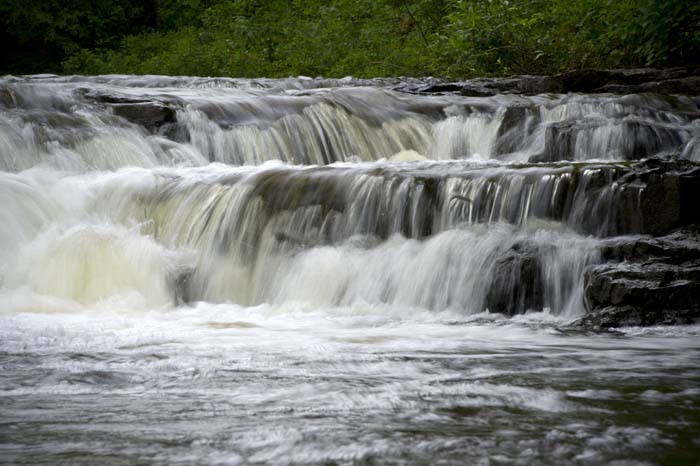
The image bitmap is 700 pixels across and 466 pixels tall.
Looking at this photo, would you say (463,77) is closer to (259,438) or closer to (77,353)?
(77,353)

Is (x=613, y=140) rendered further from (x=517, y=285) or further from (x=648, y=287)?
(x=648, y=287)

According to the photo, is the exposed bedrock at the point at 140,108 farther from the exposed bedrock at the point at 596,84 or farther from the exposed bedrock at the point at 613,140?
the exposed bedrock at the point at 613,140

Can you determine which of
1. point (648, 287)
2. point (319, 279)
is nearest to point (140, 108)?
point (319, 279)

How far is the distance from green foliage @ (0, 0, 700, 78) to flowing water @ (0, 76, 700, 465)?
3047 mm

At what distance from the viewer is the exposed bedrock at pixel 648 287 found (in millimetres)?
5426

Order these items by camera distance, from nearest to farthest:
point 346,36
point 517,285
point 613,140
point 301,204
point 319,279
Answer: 1. point 517,285
2. point 319,279
3. point 301,204
4. point 613,140
5. point 346,36

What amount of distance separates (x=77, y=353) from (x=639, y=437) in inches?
112

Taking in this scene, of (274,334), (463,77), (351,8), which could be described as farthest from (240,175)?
(351,8)

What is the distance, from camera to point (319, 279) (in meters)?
6.69

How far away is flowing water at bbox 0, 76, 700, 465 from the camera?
309 cm

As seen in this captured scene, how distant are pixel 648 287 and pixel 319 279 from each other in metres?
2.37

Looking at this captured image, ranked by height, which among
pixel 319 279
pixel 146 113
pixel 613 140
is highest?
pixel 146 113

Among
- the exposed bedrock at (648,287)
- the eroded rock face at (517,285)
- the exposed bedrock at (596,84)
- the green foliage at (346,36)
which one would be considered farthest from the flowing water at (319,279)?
the green foliage at (346,36)

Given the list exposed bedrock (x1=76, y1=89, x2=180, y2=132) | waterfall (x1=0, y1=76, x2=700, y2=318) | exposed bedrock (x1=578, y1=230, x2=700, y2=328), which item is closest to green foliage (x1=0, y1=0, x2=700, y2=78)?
waterfall (x1=0, y1=76, x2=700, y2=318)
